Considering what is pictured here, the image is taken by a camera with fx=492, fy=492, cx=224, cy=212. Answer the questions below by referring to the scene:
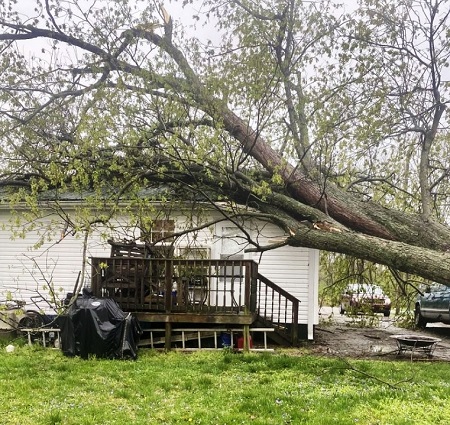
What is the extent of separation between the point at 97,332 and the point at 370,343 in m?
6.63

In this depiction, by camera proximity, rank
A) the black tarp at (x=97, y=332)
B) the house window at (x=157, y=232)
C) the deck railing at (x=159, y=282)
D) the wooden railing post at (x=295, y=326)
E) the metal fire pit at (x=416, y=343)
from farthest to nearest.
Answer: the wooden railing post at (x=295, y=326), the deck railing at (x=159, y=282), the metal fire pit at (x=416, y=343), the black tarp at (x=97, y=332), the house window at (x=157, y=232)

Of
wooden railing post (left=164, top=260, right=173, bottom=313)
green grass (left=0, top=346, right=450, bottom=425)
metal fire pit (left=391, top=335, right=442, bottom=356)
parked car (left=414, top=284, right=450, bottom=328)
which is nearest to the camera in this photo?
green grass (left=0, top=346, right=450, bottom=425)

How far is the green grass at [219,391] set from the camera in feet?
18.2

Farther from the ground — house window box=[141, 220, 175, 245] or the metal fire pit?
house window box=[141, 220, 175, 245]

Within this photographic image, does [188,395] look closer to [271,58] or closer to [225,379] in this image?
[225,379]

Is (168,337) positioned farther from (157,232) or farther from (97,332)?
(157,232)

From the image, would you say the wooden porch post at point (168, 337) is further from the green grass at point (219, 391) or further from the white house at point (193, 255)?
the white house at point (193, 255)

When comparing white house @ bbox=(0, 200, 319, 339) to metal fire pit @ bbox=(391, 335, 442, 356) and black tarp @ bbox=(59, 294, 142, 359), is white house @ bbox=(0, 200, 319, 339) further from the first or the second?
metal fire pit @ bbox=(391, 335, 442, 356)

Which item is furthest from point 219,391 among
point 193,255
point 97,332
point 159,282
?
point 193,255

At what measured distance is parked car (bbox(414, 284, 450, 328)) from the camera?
13258 mm

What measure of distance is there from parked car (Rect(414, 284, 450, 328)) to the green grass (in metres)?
4.44

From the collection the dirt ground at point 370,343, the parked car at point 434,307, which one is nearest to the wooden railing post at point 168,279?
the dirt ground at point 370,343

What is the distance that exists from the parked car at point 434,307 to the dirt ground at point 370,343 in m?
0.46

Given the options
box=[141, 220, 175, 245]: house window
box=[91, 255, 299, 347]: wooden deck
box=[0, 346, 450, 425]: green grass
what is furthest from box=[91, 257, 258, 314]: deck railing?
box=[0, 346, 450, 425]: green grass
